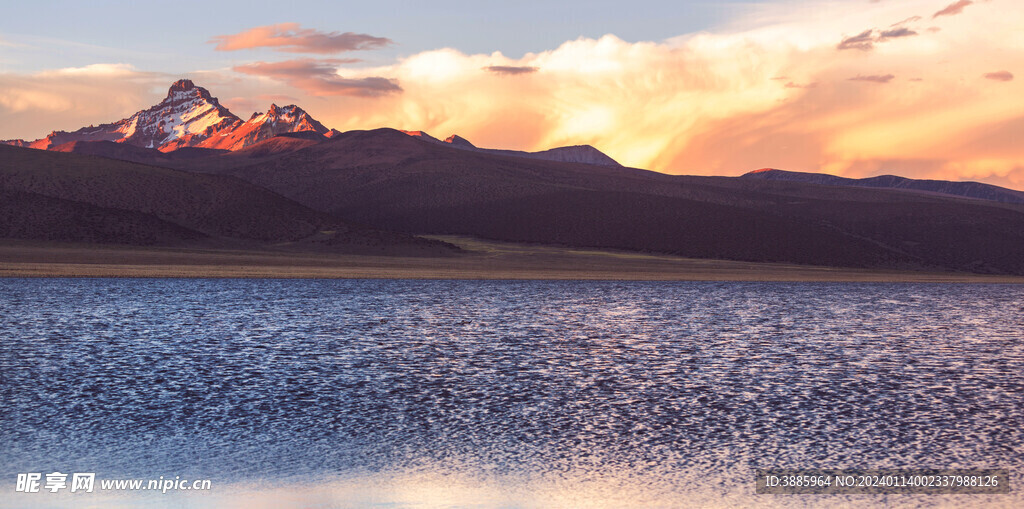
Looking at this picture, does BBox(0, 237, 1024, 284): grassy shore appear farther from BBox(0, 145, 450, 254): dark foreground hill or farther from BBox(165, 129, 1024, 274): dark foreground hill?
BBox(165, 129, 1024, 274): dark foreground hill

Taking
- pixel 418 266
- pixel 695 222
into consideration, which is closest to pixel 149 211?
pixel 418 266

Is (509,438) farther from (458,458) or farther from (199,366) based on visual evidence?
(199,366)

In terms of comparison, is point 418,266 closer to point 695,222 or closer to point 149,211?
point 149,211

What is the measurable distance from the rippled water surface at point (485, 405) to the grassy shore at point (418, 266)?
3544 centimetres

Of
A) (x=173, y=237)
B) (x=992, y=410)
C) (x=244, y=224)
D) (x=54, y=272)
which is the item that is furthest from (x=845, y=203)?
(x=992, y=410)

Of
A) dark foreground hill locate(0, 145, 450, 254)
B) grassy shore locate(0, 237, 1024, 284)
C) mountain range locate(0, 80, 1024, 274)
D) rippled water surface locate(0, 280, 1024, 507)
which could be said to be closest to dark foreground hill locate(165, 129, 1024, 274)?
mountain range locate(0, 80, 1024, 274)

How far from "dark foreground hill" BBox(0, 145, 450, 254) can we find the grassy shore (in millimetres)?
7051

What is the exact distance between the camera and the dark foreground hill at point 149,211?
101500mm

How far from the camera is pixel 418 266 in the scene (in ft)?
311

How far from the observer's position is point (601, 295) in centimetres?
6394

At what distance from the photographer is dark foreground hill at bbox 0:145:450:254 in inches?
3996

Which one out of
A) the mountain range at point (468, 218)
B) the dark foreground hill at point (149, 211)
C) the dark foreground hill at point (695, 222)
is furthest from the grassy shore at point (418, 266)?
the dark foreground hill at point (695, 222)

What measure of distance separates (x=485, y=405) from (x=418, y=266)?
75923 mm

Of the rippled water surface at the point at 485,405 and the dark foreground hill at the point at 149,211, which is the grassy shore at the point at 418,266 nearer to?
the dark foreground hill at the point at 149,211
